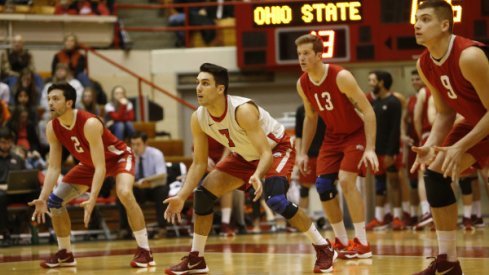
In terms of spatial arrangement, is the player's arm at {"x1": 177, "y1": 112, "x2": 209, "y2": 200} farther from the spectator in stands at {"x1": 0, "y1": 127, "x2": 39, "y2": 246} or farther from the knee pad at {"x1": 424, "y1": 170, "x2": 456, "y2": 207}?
the spectator in stands at {"x1": 0, "y1": 127, "x2": 39, "y2": 246}

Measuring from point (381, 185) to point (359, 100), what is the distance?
206 inches

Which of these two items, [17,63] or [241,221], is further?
[17,63]

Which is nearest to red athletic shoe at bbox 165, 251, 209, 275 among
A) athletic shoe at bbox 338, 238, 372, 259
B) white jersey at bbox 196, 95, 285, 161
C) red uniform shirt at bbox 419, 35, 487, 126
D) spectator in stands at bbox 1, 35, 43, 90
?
white jersey at bbox 196, 95, 285, 161

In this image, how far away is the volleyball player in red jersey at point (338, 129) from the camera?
856 cm

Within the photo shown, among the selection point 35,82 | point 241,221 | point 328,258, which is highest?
point 35,82

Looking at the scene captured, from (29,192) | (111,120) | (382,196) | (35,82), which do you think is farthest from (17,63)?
(382,196)

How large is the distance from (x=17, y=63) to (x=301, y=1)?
5292 millimetres

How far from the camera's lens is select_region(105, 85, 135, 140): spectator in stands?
15539 millimetres

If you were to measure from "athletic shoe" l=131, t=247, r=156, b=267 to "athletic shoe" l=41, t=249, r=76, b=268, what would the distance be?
71cm

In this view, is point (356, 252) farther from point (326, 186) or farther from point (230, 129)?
point (230, 129)

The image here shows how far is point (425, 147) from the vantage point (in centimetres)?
607

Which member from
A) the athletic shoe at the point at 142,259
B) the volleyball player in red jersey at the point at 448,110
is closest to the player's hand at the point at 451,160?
the volleyball player in red jersey at the point at 448,110

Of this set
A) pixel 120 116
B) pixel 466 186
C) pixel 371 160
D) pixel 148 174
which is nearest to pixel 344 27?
pixel 466 186

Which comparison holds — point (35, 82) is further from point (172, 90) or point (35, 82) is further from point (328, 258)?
point (328, 258)
